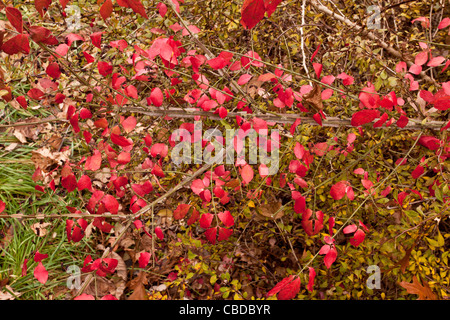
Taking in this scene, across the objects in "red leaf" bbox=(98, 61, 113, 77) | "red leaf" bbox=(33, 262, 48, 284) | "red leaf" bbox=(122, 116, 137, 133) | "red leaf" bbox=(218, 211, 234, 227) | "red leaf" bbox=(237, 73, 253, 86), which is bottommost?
"red leaf" bbox=(33, 262, 48, 284)

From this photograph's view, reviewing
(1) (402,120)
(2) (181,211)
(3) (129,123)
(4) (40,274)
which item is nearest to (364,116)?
(1) (402,120)

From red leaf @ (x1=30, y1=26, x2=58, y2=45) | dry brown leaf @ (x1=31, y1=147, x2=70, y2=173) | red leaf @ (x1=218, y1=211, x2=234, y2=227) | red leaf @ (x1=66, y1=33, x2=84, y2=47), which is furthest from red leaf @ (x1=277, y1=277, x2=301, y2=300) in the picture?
dry brown leaf @ (x1=31, y1=147, x2=70, y2=173)

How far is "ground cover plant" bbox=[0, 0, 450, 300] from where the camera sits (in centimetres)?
146

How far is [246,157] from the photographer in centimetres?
209

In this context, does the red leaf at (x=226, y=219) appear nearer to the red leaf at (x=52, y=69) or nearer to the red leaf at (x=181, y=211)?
the red leaf at (x=181, y=211)

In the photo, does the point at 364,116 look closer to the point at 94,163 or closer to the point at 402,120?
the point at 402,120

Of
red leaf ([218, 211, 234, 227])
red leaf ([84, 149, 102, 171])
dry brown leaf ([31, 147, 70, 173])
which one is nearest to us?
red leaf ([218, 211, 234, 227])

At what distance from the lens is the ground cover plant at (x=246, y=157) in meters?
1.46

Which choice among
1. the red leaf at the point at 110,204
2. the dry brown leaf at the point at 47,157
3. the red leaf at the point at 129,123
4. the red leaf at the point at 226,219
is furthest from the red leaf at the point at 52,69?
the dry brown leaf at the point at 47,157

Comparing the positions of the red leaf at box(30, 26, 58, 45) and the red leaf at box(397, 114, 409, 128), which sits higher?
the red leaf at box(30, 26, 58, 45)

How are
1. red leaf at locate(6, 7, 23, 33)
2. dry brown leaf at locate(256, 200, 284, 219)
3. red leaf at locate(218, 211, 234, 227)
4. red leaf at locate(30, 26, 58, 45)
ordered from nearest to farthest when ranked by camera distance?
red leaf at locate(6, 7, 23, 33) → red leaf at locate(30, 26, 58, 45) → red leaf at locate(218, 211, 234, 227) → dry brown leaf at locate(256, 200, 284, 219)

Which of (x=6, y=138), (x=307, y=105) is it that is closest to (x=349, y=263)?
(x=307, y=105)

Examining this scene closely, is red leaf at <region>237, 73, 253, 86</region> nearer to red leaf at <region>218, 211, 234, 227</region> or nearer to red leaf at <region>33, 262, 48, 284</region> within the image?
red leaf at <region>218, 211, 234, 227</region>

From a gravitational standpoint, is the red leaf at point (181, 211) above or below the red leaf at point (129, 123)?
below
